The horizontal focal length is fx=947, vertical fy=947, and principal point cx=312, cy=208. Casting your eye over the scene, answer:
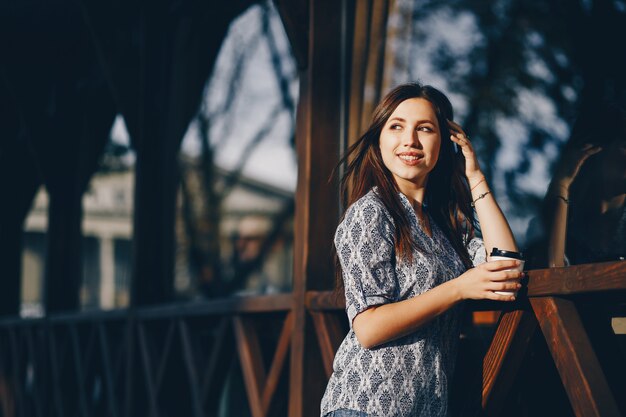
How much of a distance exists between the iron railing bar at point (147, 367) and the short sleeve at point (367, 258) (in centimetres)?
317

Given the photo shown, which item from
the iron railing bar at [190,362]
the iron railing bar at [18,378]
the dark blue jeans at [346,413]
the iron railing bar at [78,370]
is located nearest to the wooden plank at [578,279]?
the dark blue jeans at [346,413]

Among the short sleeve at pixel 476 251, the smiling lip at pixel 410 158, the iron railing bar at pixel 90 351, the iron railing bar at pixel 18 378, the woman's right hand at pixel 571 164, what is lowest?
the iron railing bar at pixel 18 378

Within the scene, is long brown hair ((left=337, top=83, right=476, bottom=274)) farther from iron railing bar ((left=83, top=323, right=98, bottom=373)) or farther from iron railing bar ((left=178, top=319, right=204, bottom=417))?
iron railing bar ((left=83, top=323, right=98, bottom=373))

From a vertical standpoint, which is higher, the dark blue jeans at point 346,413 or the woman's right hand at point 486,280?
the woman's right hand at point 486,280

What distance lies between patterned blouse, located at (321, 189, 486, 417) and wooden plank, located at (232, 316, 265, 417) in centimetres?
185

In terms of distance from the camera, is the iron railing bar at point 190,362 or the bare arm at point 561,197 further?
the iron railing bar at point 190,362

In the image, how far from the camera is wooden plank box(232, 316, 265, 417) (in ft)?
13.4

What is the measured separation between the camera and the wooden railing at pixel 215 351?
223cm

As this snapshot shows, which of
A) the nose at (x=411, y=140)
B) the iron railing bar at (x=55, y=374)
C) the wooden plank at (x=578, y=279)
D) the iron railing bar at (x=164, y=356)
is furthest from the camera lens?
the iron railing bar at (x=55, y=374)

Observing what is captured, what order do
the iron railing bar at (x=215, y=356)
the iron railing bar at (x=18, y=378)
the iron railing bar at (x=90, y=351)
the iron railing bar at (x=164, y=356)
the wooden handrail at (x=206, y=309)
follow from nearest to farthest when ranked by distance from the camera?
1. the wooden handrail at (x=206, y=309)
2. the iron railing bar at (x=215, y=356)
3. the iron railing bar at (x=164, y=356)
4. the iron railing bar at (x=90, y=351)
5. the iron railing bar at (x=18, y=378)

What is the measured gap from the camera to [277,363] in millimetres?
3854

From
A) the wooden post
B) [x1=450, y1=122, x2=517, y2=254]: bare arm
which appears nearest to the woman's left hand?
[x1=450, y1=122, x2=517, y2=254]: bare arm

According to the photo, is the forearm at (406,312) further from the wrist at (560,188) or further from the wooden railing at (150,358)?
the wooden railing at (150,358)

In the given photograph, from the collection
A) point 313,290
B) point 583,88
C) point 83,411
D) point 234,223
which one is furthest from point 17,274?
point 583,88
